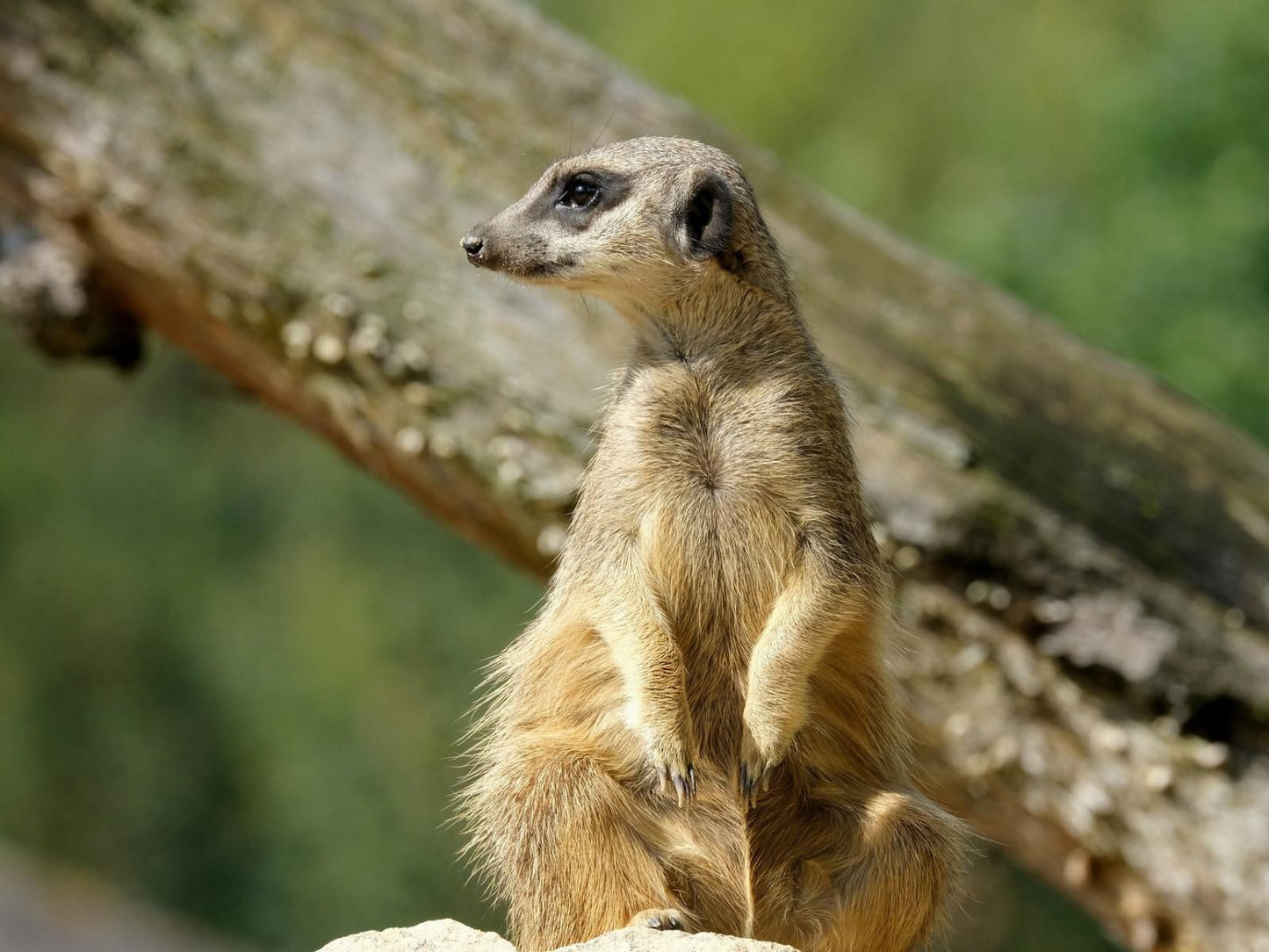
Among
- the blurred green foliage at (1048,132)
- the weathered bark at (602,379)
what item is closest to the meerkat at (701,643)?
the weathered bark at (602,379)

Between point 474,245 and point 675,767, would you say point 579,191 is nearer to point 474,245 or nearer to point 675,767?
point 474,245

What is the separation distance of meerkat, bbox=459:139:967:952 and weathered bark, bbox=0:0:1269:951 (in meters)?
1.02

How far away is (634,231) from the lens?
2834 millimetres

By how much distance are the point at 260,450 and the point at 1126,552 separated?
10.9 m

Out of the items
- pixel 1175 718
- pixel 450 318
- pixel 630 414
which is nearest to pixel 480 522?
pixel 450 318

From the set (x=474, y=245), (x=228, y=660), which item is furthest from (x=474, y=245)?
(x=228, y=660)

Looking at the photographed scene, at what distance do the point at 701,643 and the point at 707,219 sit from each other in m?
0.79

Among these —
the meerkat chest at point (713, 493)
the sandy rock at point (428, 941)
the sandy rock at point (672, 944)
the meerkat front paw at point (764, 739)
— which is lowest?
the sandy rock at point (428, 941)

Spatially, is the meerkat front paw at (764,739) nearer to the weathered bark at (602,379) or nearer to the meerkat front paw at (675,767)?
the meerkat front paw at (675,767)

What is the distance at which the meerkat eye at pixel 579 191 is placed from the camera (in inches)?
114

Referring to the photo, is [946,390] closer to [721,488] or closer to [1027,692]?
[1027,692]

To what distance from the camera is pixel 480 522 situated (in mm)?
4277

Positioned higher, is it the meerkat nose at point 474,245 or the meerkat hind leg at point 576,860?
the meerkat nose at point 474,245

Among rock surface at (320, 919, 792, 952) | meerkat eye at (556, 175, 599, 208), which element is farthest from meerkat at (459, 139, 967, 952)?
rock surface at (320, 919, 792, 952)
